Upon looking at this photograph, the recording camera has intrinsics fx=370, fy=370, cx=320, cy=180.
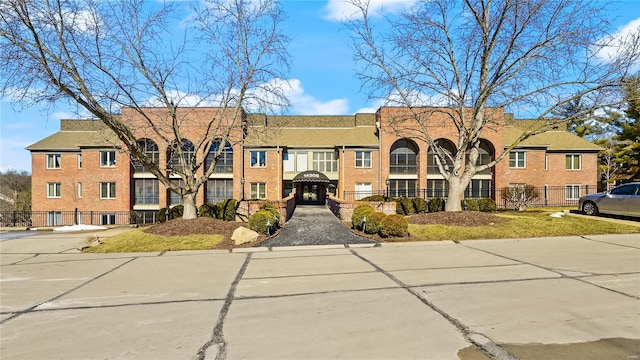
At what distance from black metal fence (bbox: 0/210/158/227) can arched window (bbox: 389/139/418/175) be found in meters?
23.0

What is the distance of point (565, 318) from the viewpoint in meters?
4.69

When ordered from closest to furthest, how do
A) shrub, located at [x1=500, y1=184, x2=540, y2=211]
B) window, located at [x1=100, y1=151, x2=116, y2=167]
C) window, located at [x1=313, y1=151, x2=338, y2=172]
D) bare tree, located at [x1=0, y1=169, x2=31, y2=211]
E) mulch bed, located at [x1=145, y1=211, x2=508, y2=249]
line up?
mulch bed, located at [x1=145, y1=211, x2=508, y2=249], shrub, located at [x1=500, y1=184, x2=540, y2=211], window, located at [x1=100, y1=151, x2=116, y2=167], window, located at [x1=313, y1=151, x2=338, y2=172], bare tree, located at [x1=0, y1=169, x2=31, y2=211]

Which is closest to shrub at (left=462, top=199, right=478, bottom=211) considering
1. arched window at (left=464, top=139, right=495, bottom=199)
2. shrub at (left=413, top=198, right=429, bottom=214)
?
shrub at (left=413, top=198, right=429, bottom=214)

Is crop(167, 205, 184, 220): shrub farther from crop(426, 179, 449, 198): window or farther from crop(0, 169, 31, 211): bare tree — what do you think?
crop(0, 169, 31, 211): bare tree

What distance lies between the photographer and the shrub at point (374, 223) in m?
13.7

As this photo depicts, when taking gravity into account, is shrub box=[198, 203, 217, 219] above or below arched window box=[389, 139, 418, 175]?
below

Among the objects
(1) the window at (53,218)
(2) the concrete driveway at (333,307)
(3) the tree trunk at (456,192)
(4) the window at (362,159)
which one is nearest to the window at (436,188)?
(4) the window at (362,159)

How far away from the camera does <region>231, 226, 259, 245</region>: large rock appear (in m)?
12.7

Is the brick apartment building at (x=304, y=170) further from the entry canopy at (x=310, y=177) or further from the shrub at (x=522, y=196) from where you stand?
the shrub at (x=522, y=196)

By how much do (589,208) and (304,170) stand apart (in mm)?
23406

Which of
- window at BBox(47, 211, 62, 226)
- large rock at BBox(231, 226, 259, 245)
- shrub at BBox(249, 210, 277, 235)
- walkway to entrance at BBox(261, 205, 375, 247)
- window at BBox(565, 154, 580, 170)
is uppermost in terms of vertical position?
window at BBox(565, 154, 580, 170)

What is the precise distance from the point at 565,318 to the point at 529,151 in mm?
34924

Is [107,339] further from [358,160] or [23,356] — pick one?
[358,160]

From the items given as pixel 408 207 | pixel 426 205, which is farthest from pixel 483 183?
pixel 408 207
